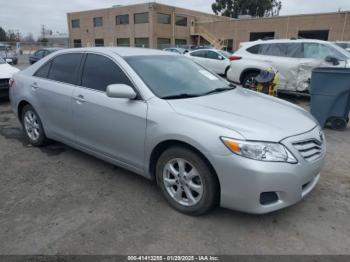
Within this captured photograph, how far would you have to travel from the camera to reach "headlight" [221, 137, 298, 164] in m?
2.45

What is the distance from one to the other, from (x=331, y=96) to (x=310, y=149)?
11.5 feet

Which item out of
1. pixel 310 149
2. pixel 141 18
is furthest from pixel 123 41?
pixel 310 149

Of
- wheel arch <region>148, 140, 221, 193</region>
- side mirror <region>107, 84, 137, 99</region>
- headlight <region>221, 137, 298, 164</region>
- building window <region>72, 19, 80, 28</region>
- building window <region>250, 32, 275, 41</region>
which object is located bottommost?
wheel arch <region>148, 140, 221, 193</region>

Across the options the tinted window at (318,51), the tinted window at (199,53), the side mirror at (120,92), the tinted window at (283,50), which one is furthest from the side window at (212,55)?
the side mirror at (120,92)

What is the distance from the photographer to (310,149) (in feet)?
9.04

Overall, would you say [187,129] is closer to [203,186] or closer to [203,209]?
[203,186]

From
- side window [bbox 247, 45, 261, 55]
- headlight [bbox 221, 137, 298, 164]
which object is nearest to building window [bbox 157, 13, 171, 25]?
side window [bbox 247, 45, 261, 55]

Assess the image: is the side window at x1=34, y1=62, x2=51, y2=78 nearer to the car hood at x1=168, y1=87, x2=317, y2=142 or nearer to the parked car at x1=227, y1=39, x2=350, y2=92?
the car hood at x1=168, y1=87, x2=317, y2=142

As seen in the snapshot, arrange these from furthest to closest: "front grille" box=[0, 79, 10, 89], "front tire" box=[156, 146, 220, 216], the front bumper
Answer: "front grille" box=[0, 79, 10, 89]
"front tire" box=[156, 146, 220, 216]
the front bumper

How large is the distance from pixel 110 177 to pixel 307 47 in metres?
7.10

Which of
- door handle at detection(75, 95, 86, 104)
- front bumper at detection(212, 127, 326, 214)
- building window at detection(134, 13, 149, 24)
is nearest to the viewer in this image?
front bumper at detection(212, 127, 326, 214)

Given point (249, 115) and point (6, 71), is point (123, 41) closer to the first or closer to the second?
point (6, 71)

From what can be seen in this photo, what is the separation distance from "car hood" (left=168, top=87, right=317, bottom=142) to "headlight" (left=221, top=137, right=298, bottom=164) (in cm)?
6

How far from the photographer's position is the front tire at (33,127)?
4.54 meters
